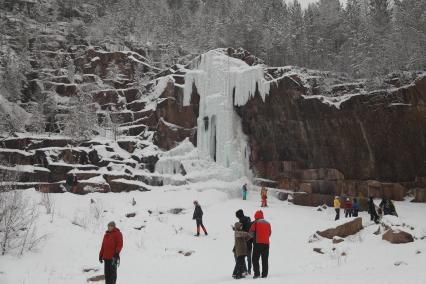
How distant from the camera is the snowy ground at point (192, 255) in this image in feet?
31.8

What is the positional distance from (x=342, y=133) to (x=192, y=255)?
20252 mm

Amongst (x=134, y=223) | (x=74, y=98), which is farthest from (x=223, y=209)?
(x=74, y=98)

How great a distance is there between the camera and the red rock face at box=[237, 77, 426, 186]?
90.3ft

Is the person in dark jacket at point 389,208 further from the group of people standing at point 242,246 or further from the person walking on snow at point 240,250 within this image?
the person walking on snow at point 240,250

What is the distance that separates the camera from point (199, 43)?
50312 mm

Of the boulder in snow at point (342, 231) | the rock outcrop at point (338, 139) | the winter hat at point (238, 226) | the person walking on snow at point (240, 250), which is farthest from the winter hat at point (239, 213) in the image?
the rock outcrop at point (338, 139)

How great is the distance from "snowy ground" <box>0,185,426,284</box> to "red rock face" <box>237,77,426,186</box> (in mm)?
7278

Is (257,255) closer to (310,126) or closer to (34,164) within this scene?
(310,126)

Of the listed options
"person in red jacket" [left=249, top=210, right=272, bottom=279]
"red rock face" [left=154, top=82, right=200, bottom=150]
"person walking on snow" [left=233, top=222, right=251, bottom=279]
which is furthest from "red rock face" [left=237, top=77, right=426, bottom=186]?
"person in red jacket" [left=249, top=210, right=272, bottom=279]

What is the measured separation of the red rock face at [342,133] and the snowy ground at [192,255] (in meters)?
7.28

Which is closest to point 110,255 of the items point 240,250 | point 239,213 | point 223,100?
point 240,250

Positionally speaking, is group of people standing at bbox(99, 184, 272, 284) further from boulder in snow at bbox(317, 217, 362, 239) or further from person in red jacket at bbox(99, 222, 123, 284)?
boulder in snow at bbox(317, 217, 362, 239)

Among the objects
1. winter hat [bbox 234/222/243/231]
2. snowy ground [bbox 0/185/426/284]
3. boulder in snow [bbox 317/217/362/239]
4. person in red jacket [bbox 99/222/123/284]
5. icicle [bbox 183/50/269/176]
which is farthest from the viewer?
icicle [bbox 183/50/269/176]

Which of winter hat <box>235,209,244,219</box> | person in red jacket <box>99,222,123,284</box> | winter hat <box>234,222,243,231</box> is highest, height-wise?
winter hat <box>235,209,244,219</box>
